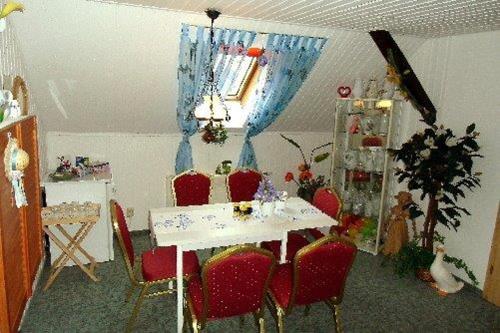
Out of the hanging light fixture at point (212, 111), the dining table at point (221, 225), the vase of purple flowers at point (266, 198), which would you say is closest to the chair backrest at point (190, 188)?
the dining table at point (221, 225)

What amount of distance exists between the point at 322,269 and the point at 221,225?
111cm

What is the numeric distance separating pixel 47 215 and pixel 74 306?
3.45ft

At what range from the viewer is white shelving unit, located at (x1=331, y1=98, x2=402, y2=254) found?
501 cm

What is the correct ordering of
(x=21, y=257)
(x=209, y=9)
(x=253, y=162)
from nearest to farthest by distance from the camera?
(x=21, y=257), (x=209, y=9), (x=253, y=162)

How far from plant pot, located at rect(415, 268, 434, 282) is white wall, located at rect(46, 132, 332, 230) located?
287 centimetres

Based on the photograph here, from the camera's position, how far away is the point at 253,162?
5805mm

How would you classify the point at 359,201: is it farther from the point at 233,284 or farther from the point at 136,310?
the point at 136,310

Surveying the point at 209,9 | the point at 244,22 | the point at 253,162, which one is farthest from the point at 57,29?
the point at 253,162

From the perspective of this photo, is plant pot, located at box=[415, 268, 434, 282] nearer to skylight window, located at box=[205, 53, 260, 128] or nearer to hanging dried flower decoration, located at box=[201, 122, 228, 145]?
hanging dried flower decoration, located at box=[201, 122, 228, 145]

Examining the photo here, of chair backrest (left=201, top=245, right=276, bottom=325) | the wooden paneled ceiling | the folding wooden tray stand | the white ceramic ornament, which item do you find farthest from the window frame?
chair backrest (left=201, top=245, right=276, bottom=325)

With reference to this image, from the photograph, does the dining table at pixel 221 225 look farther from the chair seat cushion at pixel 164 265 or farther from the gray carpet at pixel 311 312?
the gray carpet at pixel 311 312

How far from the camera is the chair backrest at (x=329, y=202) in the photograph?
397 centimetres

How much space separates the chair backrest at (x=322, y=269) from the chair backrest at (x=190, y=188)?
2.04 m

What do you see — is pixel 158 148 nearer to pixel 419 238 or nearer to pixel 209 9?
pixel 209 9
